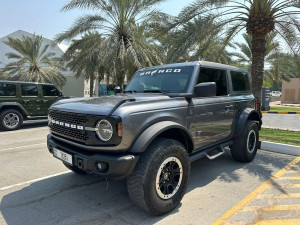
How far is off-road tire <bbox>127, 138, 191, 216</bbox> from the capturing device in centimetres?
263

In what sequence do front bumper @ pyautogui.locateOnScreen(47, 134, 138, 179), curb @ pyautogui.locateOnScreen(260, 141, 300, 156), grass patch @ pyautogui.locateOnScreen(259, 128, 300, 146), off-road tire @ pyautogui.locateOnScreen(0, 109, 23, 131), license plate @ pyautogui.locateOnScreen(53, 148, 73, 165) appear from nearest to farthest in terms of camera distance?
front bumper @ pyautogui.locateOnScreen(47, 134, 138, 179), license plate @ pyautogui.locateOnScreen(53, 148, 73, 165), curb @ pyautogui.locateOnScreen(260, 141, 300, 156), grass patch @ pyautogui.locateOnScreen(259, 128, 300, 146), off-road tire @ pyautogui.locateOnScreen(0, 109, 23, 131)

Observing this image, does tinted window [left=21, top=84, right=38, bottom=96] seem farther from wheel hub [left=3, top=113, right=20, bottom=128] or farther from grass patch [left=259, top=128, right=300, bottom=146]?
grass patch [left=259, top=128, right=300, bottom=146]

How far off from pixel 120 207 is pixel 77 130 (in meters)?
1.21

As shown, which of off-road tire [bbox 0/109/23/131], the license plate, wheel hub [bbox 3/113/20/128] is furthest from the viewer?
wheel hub [bbox 3/113/20/128]

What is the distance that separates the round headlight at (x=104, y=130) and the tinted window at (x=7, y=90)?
814cm

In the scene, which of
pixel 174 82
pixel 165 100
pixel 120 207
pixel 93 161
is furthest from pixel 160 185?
pixel 174 82

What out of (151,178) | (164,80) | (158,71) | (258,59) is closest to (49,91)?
(158,71)

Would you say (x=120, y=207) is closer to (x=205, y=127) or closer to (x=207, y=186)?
(x=207, y=186)

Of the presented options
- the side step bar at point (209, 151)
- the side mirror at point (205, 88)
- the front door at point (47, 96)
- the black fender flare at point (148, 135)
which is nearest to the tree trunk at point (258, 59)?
the side step bar at point (209, 151)

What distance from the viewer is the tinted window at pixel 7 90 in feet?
29.1

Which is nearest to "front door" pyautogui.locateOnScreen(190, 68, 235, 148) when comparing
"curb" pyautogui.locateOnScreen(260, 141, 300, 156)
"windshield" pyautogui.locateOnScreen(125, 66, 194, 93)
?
"windshield" pyautogui.locateOnScreen(125, 66, 194, 93)

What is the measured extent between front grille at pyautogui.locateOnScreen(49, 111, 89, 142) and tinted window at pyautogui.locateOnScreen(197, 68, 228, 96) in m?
2.01

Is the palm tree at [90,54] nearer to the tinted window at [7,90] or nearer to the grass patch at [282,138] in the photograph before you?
the tinted window at [7,90]

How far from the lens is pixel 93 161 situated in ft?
8.57
